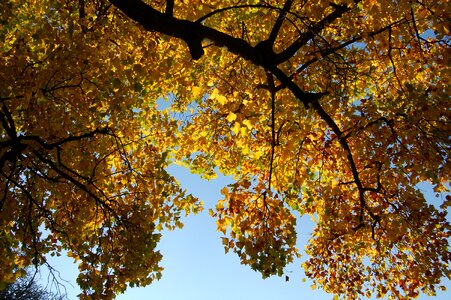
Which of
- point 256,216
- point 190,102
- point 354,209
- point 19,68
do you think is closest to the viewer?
point 19,68

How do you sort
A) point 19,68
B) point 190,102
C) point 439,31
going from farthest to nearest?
point 190,102, point 19,68, point 439,31

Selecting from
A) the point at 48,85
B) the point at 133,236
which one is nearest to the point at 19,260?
the point at 133,236

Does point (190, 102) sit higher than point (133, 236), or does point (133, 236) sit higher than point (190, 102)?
point (190, 102)

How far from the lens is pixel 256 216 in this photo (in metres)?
8.11

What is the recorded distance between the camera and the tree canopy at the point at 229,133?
6938 mm

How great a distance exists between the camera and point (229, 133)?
10.9 m

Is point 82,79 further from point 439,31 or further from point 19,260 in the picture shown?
point 439,31

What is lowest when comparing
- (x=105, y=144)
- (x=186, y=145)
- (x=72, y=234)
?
(x=72, y=234)

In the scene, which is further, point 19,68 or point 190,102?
point 190,102

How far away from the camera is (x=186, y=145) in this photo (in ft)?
38.7

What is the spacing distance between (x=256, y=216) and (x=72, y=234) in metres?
4.72

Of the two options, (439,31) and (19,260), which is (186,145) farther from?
(439,31)

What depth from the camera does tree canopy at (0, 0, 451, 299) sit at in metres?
6.94

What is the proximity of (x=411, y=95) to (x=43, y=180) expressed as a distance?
842 cm
